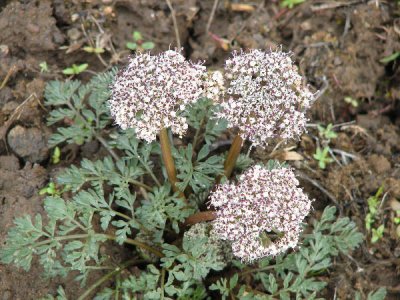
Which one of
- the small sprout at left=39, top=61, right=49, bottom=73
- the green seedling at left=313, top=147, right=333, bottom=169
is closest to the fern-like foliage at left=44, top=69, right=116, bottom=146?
the small sprout at left=39, top=61, right=49, bottom=73

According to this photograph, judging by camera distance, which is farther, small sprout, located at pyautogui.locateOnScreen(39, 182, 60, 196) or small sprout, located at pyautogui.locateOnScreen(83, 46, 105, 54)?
small sprout, located at pyautogui.locateOnScreen(83, 46, 105, 54)

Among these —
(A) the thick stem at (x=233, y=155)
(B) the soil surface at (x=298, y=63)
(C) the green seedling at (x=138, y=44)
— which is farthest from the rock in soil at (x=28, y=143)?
(A) the thick stem at (x=233, y=155)

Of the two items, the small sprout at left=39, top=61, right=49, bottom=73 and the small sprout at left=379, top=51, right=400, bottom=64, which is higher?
the small sprout at left=379, top=51, right=400, bottom=64

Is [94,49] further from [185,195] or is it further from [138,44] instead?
[185,195]

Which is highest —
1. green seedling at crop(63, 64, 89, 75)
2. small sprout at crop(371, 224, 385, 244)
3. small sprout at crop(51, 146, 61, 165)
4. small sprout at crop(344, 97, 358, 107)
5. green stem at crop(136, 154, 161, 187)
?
green seedling at crop(63, 64, 89, 75)

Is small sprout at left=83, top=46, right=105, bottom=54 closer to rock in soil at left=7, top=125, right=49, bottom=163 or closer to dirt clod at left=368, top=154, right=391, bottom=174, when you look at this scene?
rock in soil at left=7, top=125, right=49, bottom=163

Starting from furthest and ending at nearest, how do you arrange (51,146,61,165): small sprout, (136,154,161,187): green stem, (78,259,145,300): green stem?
(51,146,61,165): small sprout, (136,154,161,187): green stem, (78,259,145,300): green stem

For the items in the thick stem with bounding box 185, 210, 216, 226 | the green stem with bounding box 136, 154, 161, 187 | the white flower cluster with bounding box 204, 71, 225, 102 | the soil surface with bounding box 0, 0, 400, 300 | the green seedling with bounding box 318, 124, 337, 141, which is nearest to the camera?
the white flower cluster with bounding box 204, 71, 225, 102
